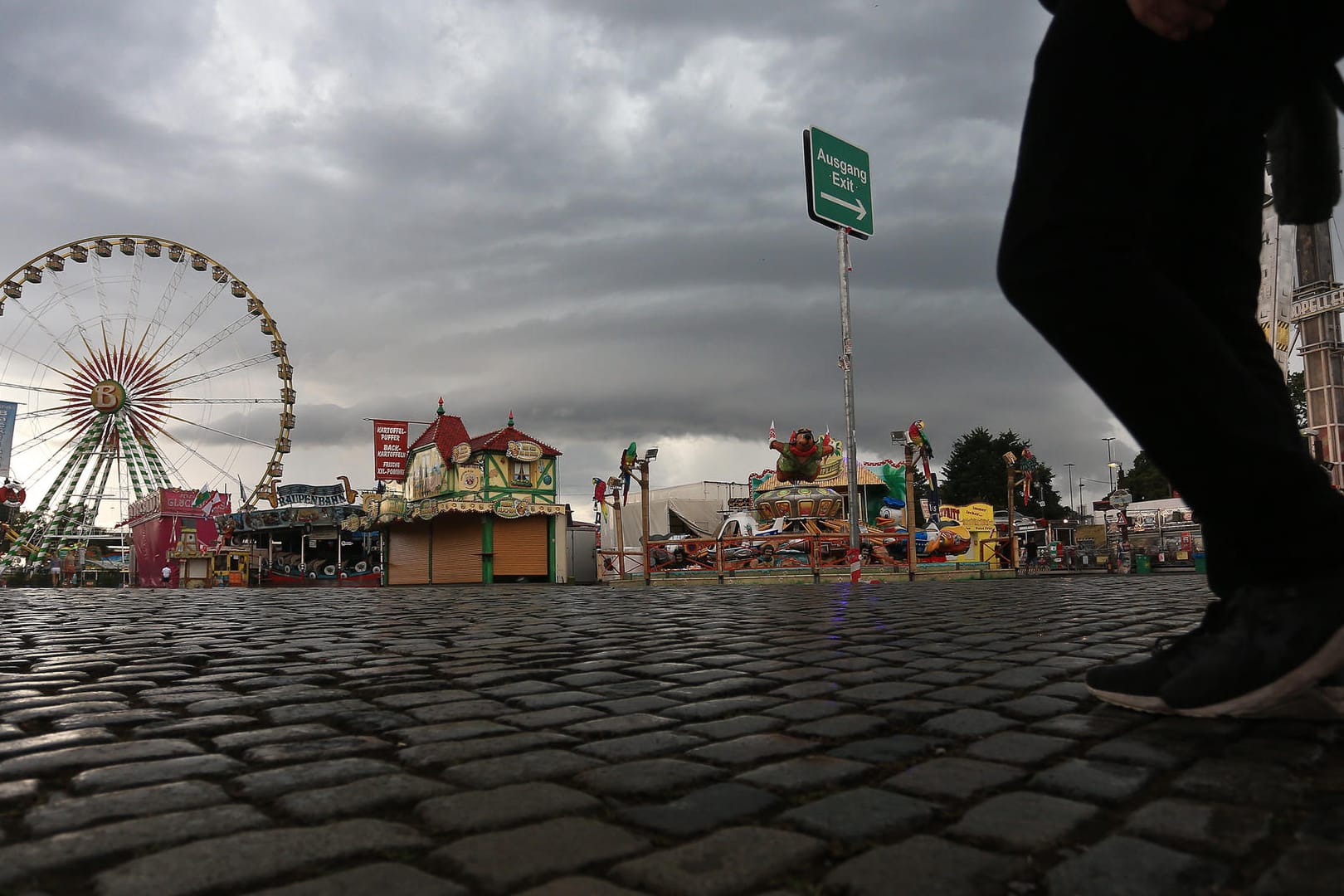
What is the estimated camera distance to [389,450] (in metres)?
32.8

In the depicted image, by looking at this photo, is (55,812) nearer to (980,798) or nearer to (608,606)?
(980,798)

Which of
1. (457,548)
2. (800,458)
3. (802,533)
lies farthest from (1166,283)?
(457,548)

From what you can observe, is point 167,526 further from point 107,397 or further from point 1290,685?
point 1290,685

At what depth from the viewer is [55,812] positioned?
139 centimetres

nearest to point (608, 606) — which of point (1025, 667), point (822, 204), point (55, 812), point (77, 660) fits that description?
point (77, 660)

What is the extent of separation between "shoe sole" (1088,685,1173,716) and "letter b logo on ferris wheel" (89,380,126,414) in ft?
125

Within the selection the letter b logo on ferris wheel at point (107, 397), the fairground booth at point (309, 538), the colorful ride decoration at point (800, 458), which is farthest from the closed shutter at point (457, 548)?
the letter b logo on ferris wheel at point (107, 397)

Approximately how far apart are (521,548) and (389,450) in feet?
24.3

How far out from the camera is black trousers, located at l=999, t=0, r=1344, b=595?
165 cm

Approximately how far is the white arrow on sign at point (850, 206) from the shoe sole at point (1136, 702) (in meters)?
15.5

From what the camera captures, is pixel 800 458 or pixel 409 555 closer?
pixel 800 458

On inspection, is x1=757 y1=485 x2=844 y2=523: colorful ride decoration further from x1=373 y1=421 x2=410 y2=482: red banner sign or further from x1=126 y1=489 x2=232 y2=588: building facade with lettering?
x1=126 y1=489 x2=232 y2=588: building facade with lettering

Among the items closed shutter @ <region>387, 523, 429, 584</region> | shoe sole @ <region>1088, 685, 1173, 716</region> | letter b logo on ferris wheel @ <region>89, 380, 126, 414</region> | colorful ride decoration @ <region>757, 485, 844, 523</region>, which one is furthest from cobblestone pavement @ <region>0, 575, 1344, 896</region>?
letter b logo on ferris wheel @ <region>89, 380, 126, 414</region>

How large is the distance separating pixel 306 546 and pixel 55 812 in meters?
38.4
